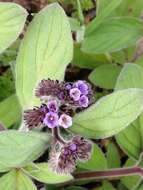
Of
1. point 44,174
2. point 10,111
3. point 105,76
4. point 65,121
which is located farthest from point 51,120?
point 105,76

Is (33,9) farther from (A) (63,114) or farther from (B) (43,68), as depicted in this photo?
(A) (63,114)

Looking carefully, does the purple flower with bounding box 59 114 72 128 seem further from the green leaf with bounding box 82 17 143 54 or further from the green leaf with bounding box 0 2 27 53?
the green leaf with bounding box 82 17 143 54

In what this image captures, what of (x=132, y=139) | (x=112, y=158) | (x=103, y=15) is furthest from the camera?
(x=112, y=158)

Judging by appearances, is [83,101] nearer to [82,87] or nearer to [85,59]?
[82,87]

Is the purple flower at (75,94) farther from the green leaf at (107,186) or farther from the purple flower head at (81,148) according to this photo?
the green leaf at (107,186)

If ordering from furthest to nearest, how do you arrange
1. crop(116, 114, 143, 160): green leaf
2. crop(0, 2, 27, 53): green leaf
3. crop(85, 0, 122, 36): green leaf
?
crop(85, 0, 122, 36): green leaf → crop(116, 114, 143, 160): green leaf → crop(0, 2, 27, 53): green leaf

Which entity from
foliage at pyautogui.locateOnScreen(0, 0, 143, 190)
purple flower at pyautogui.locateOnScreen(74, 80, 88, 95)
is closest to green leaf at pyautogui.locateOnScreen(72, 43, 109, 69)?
foliage at pyautogui.locateOnScreen(0, 0, 143, 190)

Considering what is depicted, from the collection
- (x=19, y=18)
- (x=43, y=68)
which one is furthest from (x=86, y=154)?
(x=19, y=18)
